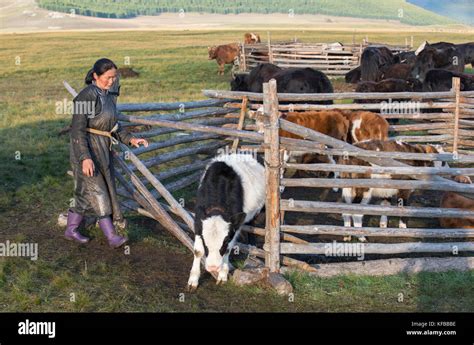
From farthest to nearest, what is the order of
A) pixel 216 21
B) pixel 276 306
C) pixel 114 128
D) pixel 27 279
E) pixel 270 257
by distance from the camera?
pixel 216 21
pixel 114 128
pixel 270 257
pixel 27 279
pixel 276 306

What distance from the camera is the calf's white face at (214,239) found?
564 cm

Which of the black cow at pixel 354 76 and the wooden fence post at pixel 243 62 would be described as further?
the wooden fence post at pixel 243 62

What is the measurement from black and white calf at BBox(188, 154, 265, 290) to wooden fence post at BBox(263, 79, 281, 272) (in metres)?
0.33

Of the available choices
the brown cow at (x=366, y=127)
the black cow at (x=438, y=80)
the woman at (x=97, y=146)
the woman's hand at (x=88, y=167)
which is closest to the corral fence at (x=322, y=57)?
the black cow at (x=438, y=80)

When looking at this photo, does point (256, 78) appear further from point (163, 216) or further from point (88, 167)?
point (88, 167)

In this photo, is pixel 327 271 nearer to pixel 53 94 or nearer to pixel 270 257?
pixel 270 257

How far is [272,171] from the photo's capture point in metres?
6.17

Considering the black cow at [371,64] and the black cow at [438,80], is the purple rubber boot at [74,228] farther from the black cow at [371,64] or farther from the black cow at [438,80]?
the black cow at [371,64]

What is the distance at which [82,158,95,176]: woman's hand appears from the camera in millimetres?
6340

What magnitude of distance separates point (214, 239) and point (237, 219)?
14.3 inches

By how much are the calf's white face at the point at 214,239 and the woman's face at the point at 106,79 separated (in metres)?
2.03
